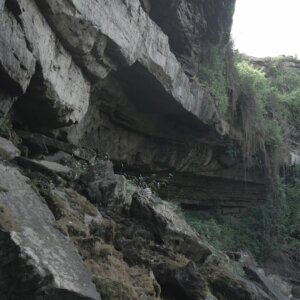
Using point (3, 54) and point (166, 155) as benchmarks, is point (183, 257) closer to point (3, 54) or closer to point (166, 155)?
point (3, 54)

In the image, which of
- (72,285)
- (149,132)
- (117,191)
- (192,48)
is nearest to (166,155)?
(149,132)

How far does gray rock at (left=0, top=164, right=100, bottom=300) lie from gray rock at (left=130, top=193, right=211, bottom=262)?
5.38 feet

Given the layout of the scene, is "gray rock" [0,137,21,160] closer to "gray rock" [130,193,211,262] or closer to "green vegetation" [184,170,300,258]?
"gray rock" [130,193,211,262]

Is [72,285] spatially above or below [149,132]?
below

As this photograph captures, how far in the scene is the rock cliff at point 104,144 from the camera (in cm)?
344

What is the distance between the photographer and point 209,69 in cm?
1083

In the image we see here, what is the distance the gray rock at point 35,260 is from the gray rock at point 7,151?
3.57 ft

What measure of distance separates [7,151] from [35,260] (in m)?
2.24

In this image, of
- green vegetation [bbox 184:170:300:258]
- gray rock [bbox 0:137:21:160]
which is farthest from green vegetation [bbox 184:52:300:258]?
gray rock [bbox 0:137:21:160]

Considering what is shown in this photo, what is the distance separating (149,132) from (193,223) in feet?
8.97

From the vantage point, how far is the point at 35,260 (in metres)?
3.02

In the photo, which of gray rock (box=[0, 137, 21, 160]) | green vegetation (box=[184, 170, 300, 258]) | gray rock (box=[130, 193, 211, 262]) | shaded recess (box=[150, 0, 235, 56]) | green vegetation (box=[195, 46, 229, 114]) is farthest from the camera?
green vegetation (box=[184, 170, 300, 258])

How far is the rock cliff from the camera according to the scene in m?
3.44

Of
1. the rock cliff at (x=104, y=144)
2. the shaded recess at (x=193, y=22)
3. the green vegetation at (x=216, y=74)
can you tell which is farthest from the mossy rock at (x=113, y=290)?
the green vegetation at (x=216, y=74)
